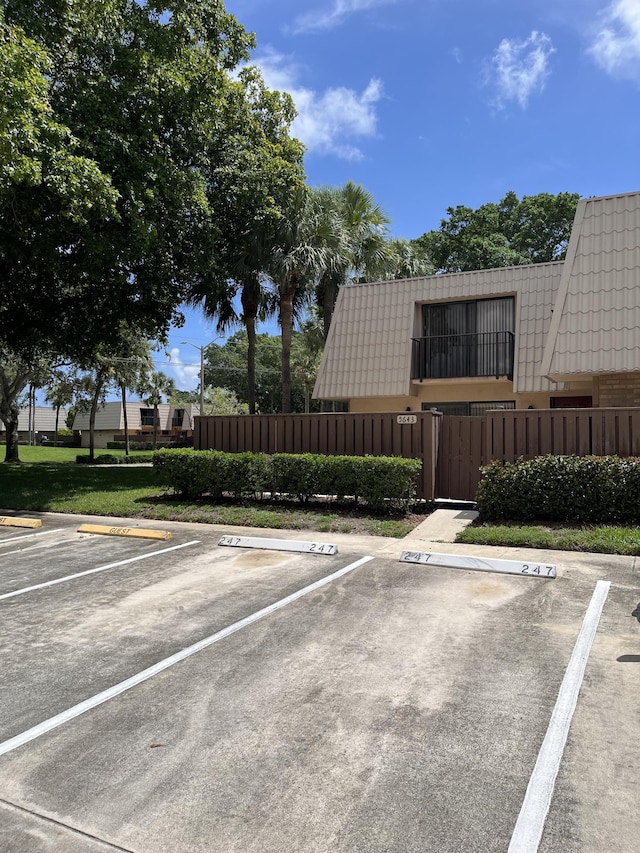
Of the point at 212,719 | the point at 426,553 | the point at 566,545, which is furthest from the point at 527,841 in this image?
the point at 566,545

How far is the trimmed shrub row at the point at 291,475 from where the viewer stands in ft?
36.7

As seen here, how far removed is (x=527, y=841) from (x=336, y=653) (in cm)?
229

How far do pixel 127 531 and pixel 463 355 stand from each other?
1204 cm

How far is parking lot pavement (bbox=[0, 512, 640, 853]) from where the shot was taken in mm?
2785

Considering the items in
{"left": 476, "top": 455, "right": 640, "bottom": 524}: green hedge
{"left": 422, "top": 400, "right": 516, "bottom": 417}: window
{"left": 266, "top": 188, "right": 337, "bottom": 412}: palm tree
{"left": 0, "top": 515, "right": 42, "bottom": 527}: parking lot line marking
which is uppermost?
{"left": 266, "top": 188, "right": 337, "bottom": 412}: palm tree

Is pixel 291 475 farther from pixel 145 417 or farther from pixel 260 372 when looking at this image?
pixel 145 417

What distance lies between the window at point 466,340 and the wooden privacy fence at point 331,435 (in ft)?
20.9

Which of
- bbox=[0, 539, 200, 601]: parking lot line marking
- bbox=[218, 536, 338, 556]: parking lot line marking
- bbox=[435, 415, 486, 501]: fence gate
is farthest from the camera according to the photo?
bbox=[435, 415, 486, 501]: fence gate

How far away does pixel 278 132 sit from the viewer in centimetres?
1967

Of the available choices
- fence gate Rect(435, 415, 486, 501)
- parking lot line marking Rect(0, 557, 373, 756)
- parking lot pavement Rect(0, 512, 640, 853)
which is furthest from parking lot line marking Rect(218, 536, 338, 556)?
Result: fence gate Rect(435, 415, 486, 501)

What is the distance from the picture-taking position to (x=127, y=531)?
10.2m

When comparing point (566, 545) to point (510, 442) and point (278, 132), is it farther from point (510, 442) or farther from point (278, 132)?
point (278, 132)

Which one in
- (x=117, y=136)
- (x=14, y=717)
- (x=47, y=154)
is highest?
(x=117, y=136)

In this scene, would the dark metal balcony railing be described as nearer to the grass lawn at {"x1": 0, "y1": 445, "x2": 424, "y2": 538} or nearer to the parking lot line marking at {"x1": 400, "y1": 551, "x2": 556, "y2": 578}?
the grass lawn at {"x1": 0, "y1": 445, "x2": 424, "y2": 538}
